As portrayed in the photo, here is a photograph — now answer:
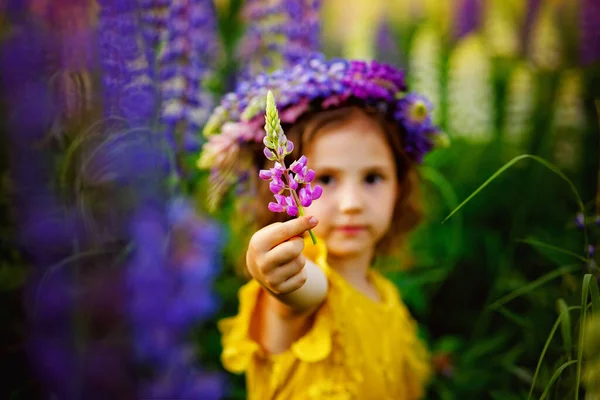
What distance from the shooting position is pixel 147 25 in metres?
1.08

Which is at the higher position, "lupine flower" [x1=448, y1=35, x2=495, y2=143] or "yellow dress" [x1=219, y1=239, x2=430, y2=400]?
"lupine flower" [x1=448, y1=35, x2=495, y2=143]

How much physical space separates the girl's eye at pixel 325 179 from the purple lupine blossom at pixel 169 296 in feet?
0.66

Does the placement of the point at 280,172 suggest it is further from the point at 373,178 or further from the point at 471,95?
the point at 471,95

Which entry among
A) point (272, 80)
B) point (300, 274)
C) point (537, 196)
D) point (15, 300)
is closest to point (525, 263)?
point (537, 196)

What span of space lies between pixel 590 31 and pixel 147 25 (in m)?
1.27

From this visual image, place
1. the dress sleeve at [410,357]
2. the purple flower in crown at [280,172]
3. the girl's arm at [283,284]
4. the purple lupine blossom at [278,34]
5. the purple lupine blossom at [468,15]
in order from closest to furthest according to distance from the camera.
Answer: the purple flower in crown at [280,172] < the girl's arm at [283,284] < the dress sleeve at [410,357] < the purple lupine blossom at [278,34] < the purple lupine blossom at [468,15]

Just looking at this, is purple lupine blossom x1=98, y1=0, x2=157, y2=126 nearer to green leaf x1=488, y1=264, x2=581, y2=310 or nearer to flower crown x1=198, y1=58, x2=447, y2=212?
flower crown x1=198, y1=58, x2=447, y2=212

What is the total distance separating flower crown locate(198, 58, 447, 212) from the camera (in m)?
0.99

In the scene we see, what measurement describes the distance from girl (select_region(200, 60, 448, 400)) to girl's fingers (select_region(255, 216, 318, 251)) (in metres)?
0.10

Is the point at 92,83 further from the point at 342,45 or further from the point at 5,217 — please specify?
the point at 342,45

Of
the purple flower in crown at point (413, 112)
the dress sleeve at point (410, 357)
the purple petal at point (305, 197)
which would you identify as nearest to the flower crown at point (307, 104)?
the purple flower in crown at point (413, 112)

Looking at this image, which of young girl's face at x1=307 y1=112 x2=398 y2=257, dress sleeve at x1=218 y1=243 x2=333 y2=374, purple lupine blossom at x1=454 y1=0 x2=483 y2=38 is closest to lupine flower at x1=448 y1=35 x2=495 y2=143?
purple lupine blossom at x1=454 y1=0 x2=483 y2=38

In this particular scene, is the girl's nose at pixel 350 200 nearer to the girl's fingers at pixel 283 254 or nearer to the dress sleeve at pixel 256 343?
the dress sleeve at pixel 256 343

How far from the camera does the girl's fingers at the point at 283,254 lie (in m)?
0.73
